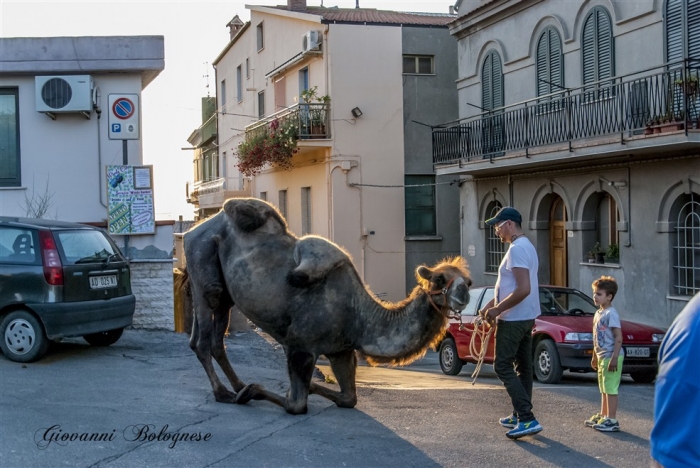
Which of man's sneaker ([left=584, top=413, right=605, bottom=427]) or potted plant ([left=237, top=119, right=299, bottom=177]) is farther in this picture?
potted plant ([left=237, top=119, right=299, bottom=177])

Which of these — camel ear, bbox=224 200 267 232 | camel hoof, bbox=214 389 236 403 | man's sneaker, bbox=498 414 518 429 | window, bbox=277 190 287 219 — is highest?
window, bbox=277 190 287 219

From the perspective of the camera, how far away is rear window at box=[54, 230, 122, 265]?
11.1 meters

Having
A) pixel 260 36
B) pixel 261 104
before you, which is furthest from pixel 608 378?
pixel 260 36

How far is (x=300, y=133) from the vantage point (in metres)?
31.6

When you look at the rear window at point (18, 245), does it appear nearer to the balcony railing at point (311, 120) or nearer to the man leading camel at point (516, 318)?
the man leading camel at point (516, 318)

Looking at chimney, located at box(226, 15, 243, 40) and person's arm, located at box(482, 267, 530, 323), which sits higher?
chimney, located at box(226, 15, 243, 40)

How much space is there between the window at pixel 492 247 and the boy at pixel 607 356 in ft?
58.9

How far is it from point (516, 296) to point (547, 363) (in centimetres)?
717

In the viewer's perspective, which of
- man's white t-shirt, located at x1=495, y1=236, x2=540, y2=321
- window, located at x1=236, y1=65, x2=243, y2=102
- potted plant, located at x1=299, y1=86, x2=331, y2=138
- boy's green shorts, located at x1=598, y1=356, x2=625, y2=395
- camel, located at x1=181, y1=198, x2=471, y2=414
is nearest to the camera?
man's white t-shirt, located at x1=495, y1=236, x2=540, y2=321

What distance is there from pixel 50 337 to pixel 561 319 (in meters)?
7.84

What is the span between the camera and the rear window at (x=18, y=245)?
36.0 feet

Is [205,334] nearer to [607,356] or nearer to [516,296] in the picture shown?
[516,296]

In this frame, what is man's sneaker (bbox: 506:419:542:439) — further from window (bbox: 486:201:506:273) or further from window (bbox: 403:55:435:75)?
window (bbox: 403:55:435:75)

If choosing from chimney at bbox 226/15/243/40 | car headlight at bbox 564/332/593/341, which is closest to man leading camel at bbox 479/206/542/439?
car headlight at bbox 564/332/593/341
